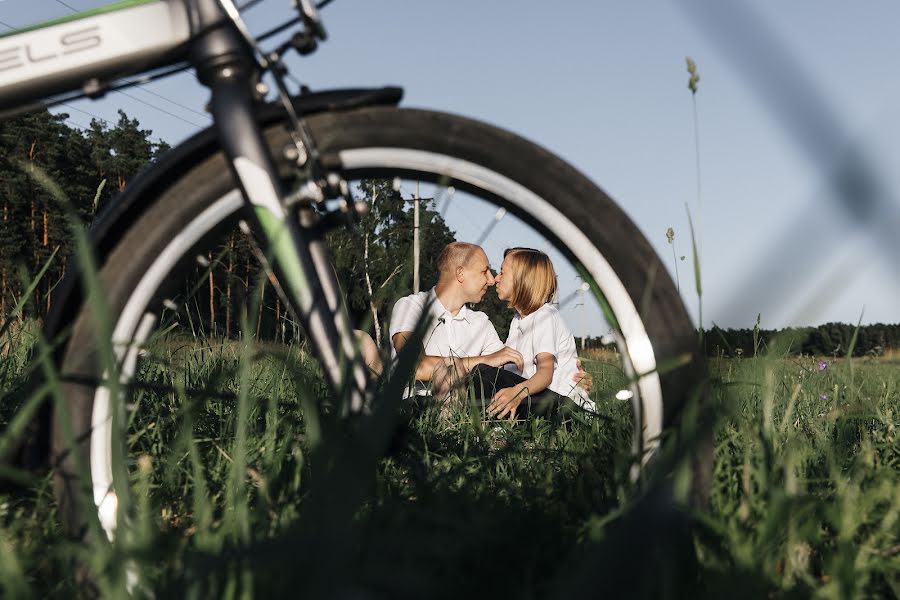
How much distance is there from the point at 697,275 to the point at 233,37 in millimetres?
1055

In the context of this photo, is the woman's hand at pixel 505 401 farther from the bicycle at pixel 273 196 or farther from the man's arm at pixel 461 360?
the bicycle at pixel 273 196

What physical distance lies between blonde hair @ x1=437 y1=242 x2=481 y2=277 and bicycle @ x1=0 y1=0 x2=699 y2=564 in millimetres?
3489

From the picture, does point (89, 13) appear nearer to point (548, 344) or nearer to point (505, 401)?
point (505, 401)

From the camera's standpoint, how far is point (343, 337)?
1.40m

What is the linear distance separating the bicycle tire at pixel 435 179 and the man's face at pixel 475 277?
143 inches

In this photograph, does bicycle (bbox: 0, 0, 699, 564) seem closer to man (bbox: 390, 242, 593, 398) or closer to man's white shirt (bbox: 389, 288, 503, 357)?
man (bbox: 390, 242, 593, 398)

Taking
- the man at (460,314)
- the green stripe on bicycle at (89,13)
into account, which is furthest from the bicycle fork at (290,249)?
the man at (460,314)

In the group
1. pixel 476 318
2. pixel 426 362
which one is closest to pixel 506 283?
pixel 476 318

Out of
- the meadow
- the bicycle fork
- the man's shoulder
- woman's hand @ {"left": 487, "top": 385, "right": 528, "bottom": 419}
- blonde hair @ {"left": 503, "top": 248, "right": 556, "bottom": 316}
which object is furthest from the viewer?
the man's shoulder

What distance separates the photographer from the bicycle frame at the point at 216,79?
4.58ft

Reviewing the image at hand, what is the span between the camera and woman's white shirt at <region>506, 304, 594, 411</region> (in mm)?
4789

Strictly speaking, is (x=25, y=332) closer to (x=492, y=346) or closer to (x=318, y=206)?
(x=318, y=206)

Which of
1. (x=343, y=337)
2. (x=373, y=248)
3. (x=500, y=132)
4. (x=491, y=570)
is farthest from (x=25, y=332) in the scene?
(x=491, y=570)

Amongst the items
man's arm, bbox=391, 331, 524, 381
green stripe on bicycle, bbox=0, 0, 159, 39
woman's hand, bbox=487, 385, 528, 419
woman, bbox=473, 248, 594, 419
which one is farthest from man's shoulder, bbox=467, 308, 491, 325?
green stripe on bicycle, bbox=0, 0, 159, 39
